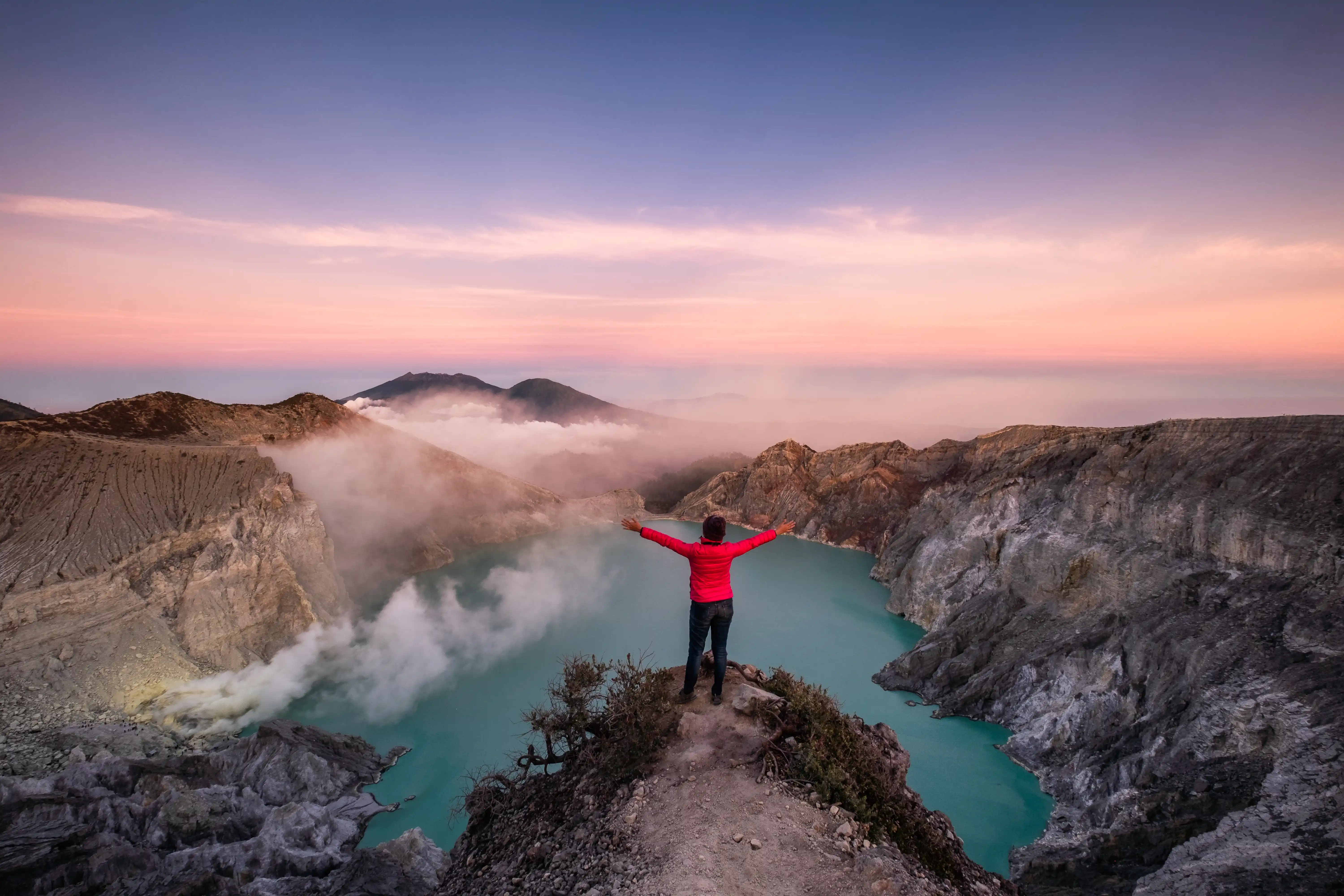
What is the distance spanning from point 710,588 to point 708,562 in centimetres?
36

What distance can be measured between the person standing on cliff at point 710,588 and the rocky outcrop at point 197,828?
35.2 ft

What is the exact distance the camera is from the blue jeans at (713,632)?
6.74 m

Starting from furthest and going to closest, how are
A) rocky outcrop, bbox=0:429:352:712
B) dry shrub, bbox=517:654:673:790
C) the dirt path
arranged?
rocky outcrop, bbox=0:429:352:712 < dry shrub, bbox=517:654:673:790 < the dirt path

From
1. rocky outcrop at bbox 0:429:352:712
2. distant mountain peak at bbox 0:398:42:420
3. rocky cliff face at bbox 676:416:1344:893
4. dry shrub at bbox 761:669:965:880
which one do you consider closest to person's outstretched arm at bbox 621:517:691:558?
dry shrub at bbox 761:669:965:880

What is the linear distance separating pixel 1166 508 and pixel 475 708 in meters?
27.8

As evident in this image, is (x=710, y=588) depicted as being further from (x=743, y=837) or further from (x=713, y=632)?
(x=743, y=837)

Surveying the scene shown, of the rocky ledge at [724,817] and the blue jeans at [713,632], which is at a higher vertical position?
the blue jeans at [713,632]

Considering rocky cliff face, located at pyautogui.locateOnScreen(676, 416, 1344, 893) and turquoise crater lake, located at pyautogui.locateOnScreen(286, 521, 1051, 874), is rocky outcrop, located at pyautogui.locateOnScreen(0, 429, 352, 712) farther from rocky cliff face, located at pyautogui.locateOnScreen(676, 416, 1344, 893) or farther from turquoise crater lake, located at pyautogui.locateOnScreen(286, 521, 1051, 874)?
rocky cliff face, located at pyautogui.locateOnScreen(676, 416, 1344, 893)

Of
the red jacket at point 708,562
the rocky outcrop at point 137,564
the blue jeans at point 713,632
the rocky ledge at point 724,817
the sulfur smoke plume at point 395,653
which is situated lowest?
the sulfur smoke plume at point 395,653

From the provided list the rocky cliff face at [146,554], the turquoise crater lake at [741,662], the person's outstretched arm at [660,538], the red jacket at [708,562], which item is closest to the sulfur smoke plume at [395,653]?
the turquoise crater lake at [741,662]

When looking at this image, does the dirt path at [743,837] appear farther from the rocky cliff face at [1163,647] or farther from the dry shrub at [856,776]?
the rocky cliff face at [1163,647]

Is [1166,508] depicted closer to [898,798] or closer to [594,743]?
[898,798]

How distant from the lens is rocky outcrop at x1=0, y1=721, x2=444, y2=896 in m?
11.6

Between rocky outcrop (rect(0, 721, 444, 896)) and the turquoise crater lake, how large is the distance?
2.28 meters
